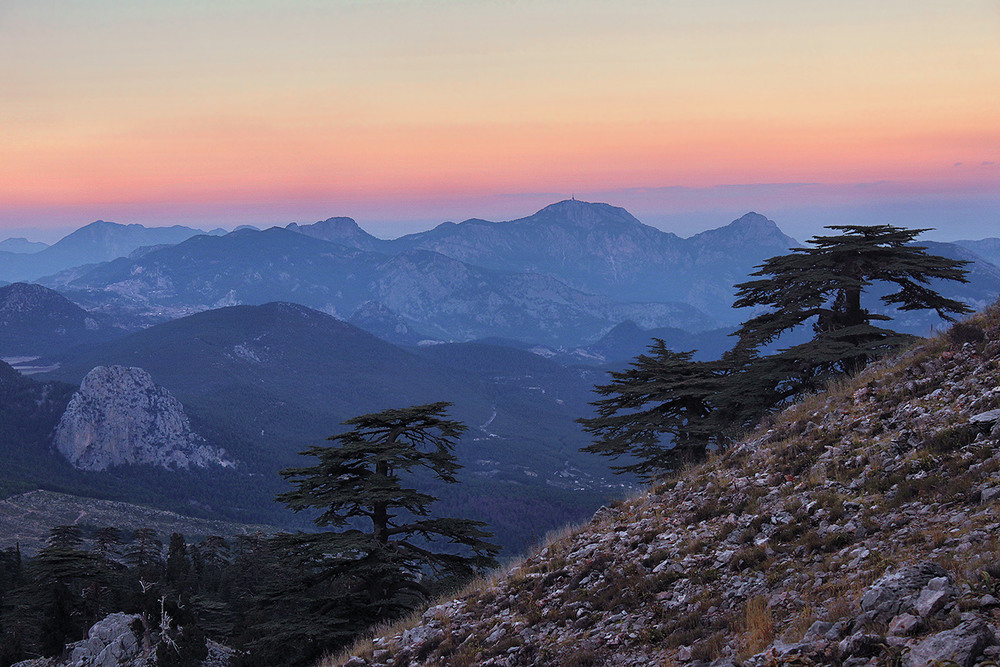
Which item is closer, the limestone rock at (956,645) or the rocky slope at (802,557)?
the limestone rock at (956,645)

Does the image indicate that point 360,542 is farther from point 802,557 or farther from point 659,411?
point 659,411

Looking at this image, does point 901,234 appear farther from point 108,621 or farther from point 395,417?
point 108,621

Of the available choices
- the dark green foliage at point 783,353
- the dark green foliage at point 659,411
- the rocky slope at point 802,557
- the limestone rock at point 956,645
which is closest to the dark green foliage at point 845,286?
the dark green foliage at point 783,353

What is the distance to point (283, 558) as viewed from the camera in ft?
72.2

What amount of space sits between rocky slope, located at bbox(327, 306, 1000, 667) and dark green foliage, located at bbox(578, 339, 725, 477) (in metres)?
9.66

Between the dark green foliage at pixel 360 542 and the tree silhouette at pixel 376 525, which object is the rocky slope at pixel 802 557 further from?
the tree silhouette at pixel 376 525

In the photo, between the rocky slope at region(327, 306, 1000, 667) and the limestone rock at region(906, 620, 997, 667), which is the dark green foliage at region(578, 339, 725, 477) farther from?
the limestone rock at region(906, 620, 997, 667)

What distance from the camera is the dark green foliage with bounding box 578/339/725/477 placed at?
3019cm

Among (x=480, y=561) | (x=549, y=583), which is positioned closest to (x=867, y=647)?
(x=549, y=583)

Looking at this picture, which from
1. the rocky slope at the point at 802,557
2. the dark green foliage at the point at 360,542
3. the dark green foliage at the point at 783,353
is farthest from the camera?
the dark green foliage at the point at 783,353

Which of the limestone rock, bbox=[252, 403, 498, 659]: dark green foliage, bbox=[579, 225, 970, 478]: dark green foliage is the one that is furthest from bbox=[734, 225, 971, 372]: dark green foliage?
the limestone rock

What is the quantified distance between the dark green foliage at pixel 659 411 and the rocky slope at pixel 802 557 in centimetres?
966

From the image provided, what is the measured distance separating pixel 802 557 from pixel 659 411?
2035cm

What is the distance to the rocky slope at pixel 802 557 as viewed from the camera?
8.47 m
